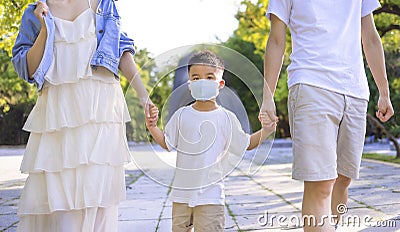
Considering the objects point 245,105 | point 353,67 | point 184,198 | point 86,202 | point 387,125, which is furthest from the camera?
point 387,125

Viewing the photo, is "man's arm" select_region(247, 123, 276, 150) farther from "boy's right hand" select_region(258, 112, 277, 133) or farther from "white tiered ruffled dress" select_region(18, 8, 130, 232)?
"white tiered ruffled dress" select_region(18, 8, 130, 232)

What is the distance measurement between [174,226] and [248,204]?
2.22m

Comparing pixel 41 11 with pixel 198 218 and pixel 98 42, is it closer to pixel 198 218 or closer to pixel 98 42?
pixel 98 42

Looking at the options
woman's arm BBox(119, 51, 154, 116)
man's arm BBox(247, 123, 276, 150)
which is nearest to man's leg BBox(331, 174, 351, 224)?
man's arm BBox(247, 123, 276, 150)

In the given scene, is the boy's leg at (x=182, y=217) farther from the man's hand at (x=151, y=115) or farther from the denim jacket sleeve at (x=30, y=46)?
the denim jacket sleeve at (x=30, y=46)

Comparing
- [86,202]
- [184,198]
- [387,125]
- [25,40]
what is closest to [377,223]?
[184,198]

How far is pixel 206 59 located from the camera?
2.63 meters

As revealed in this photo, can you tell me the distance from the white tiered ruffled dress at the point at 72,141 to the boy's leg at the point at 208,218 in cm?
49

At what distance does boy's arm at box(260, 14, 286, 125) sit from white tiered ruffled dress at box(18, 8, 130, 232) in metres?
0.68

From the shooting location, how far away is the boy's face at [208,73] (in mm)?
2617

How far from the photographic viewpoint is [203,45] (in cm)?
272

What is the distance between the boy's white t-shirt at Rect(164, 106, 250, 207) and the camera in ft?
8.45

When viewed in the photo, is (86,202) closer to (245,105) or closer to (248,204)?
(245,105)

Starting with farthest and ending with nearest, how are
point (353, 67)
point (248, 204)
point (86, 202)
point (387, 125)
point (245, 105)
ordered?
point (387, 125)
point (248, 204)
point (245, 105)
point (353, 67)
point (86, 202)
